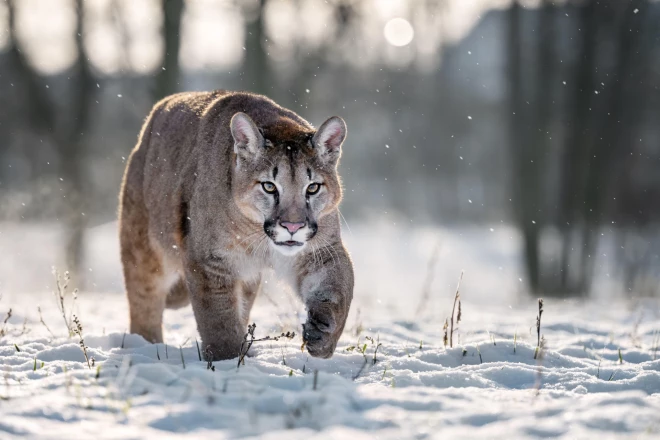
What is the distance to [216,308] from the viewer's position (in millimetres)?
4668

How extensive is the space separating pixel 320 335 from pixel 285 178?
102 centimetres

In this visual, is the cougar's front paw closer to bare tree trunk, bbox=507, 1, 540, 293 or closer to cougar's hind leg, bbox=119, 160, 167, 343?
cougar's hind leg, bbox=119, 160, 167, 343

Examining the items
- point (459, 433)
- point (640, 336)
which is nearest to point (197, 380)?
point (459, 433)

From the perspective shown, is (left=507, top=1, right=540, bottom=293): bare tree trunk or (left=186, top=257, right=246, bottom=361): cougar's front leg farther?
(left=507, top=1, right=540, bottom=293): bare tree trunk

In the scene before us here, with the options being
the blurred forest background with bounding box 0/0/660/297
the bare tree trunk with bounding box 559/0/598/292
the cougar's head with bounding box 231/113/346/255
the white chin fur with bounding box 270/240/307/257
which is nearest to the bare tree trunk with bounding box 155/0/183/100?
the blurred forest background with bounding box 0/0/660/297

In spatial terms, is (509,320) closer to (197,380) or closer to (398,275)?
(197,380)

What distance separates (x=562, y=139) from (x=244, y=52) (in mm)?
6724

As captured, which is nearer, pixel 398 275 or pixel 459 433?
pixel 459 433

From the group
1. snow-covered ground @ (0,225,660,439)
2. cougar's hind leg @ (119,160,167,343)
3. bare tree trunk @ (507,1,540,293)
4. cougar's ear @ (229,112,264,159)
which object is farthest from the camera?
bare tree trunk @ (507,1,540,293)

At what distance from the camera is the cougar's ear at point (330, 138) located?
486cm

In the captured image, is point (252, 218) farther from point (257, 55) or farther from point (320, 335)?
point (257, 55)

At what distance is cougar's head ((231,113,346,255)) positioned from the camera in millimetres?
4496

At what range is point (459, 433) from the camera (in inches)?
116

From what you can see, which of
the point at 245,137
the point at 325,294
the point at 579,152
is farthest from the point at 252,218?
the point at 579,152
